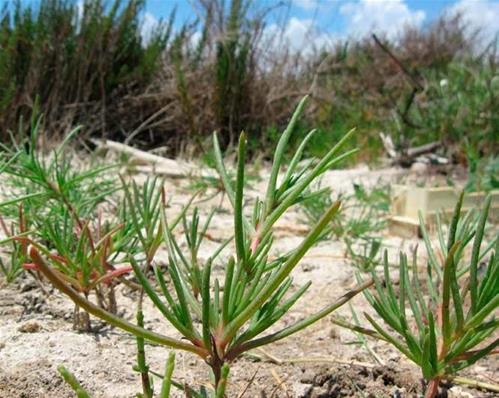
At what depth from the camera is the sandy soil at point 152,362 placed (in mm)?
741

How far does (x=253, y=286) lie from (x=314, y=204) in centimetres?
142

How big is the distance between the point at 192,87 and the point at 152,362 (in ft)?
14.6

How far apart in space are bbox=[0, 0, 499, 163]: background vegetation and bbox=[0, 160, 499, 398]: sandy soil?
119 inches

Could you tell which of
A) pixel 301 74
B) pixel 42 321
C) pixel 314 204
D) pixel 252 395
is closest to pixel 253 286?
pixel 252 395

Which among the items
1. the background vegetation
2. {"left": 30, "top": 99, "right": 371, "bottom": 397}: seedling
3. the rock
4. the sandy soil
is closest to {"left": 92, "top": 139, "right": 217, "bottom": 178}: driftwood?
the background vegetation

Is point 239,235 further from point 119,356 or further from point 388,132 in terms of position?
point 388,132

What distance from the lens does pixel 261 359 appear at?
847 millimetres

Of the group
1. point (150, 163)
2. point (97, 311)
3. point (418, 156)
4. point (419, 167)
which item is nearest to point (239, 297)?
point (97, 311)

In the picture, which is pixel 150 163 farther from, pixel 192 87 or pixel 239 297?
pixel 239 297

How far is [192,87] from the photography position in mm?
5086

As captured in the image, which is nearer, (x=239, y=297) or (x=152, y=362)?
(x=239, y=297)

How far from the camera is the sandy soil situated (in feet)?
2.43

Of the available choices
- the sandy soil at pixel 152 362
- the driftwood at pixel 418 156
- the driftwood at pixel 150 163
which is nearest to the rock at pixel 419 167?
the driftwood at pixel 418 156

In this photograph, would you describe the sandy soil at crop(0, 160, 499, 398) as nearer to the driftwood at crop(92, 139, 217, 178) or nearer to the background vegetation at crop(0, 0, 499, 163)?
the driftwood at crop(92, 139, 217, 178)
